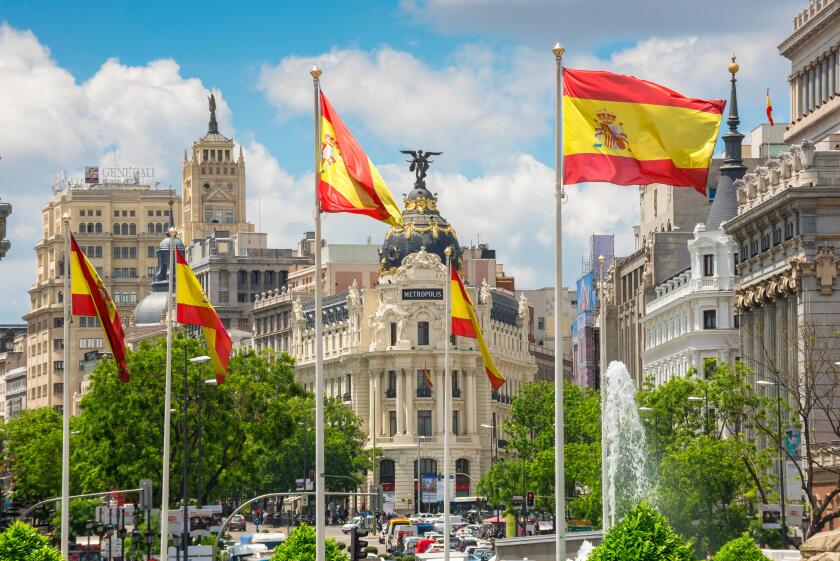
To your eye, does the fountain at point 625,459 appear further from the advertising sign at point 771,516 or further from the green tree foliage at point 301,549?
the green tree foliage at point 301,549

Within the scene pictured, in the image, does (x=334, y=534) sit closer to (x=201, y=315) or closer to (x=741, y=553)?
(x=201, y=315)

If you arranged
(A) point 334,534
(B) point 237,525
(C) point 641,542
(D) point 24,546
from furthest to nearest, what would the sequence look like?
(B) point 237,525 < (A) point 334,534 < (D) point 24,546 < (C) point 641,542

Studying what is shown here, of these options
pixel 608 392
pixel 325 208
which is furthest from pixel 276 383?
pixel 325 208

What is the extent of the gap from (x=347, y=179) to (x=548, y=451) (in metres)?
90.9

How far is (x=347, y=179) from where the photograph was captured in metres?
53.8

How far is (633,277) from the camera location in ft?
585

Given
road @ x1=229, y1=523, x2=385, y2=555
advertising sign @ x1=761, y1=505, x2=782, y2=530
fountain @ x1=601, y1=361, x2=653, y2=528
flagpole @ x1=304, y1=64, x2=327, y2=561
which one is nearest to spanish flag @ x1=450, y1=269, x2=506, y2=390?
advertising sign @ x1=761, y1=505, x2=782, y2=530

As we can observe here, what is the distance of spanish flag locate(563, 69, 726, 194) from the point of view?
51.1 metres

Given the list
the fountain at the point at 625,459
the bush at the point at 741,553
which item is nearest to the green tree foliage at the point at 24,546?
the bush at the point at 741,553

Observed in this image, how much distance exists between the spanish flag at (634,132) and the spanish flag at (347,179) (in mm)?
4342

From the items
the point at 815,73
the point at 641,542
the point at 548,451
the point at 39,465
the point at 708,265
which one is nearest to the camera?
the point at 641,542

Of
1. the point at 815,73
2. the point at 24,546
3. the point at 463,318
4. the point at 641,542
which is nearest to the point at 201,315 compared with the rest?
the point at 463,318

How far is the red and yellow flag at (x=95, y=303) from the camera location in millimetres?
70375

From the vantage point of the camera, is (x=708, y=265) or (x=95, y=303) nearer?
(x=95, y=303)
